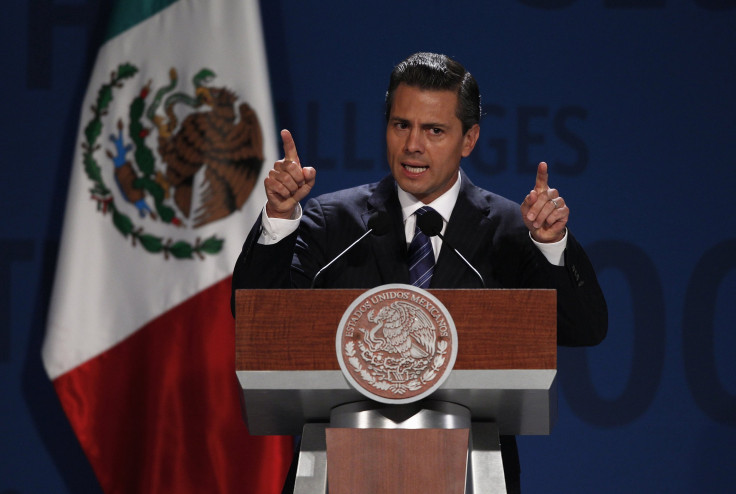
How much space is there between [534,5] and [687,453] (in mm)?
1665

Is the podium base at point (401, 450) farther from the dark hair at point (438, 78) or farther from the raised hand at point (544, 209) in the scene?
the dark hair at point (438, 78)

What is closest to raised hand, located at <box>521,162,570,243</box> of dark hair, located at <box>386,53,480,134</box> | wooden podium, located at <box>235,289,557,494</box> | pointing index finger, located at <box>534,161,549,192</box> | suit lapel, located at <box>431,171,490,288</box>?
pointing index finger, located at <box>534,161,549,192</box>

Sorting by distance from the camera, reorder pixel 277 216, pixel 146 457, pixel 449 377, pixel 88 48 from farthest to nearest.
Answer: pixel 88 48
pixel 146 457
pixel 277 216
pixel 449 377

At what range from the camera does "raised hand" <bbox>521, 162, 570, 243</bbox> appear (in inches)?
69.1

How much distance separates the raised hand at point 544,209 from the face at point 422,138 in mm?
376

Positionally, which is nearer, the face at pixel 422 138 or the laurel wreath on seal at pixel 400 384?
the laurel wreath on seal at pixel 400 384

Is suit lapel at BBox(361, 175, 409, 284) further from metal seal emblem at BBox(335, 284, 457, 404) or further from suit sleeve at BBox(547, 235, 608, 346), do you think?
A: metal seal emblem at BBox(335, 284, 457, 404)

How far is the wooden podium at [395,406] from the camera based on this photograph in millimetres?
1424

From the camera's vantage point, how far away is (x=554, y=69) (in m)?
3.43

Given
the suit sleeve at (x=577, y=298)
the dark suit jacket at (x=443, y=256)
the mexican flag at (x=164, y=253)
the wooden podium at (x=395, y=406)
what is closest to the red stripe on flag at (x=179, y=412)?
the mexican flag at (x=164, y=253)

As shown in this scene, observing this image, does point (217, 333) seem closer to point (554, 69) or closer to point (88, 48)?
point (88, 48)

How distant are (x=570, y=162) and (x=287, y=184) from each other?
184cm

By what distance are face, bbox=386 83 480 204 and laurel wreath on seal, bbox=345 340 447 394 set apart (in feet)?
2.42

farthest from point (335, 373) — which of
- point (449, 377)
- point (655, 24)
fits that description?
point (655, 24)
